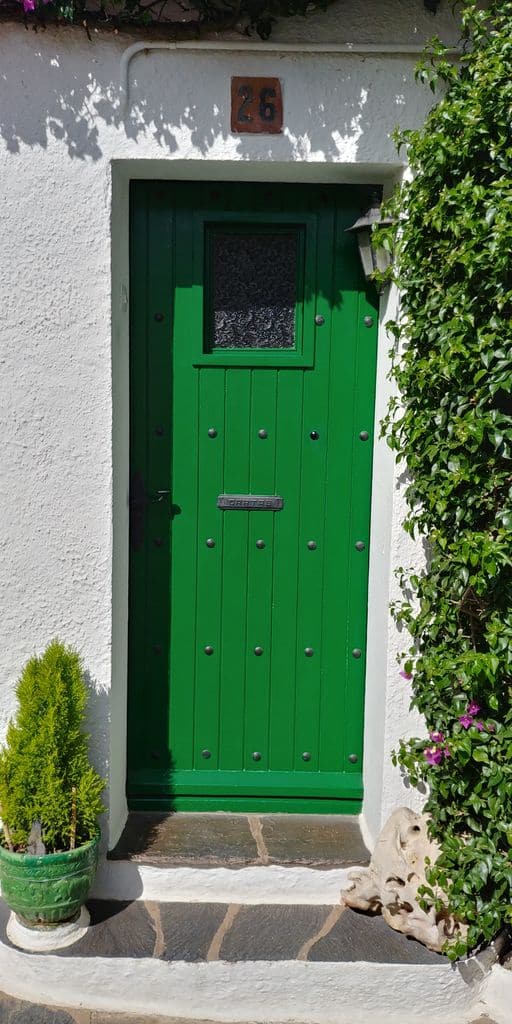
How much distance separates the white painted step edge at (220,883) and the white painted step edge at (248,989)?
34 centimetres

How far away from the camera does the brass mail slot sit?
350 centimetres

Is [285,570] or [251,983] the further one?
[285,570]

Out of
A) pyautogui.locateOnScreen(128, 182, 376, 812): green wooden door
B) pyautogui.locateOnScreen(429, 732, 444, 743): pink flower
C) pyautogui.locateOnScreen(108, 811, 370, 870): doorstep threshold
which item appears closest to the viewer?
pyautogui.locateOnScreen(429, 732, 444, 743): pink flower

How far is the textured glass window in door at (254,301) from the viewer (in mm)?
3484

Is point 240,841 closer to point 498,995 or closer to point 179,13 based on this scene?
point 498,995

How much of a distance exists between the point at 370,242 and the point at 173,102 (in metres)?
0.87

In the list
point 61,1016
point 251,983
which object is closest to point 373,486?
point 251,983

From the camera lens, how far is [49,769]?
2957 millimetres

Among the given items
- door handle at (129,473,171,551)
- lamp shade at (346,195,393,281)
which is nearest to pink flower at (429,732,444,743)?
door handle at (129,473,171,551)

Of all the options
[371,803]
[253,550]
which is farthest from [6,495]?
[371,803]

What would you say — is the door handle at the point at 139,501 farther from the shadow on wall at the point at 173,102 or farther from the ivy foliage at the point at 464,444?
the shadow on wall at the point at 173,102

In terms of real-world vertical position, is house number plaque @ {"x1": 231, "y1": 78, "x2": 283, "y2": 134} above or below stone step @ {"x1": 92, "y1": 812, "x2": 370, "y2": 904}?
above

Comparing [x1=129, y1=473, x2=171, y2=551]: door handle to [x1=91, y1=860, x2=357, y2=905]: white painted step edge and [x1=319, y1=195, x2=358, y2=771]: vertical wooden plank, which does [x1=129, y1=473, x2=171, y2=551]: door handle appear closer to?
[x1=319, y1=195, x2=358, y2=771]: vertical wooden plank

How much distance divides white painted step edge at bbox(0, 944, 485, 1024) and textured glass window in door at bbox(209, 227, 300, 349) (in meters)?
2.31
